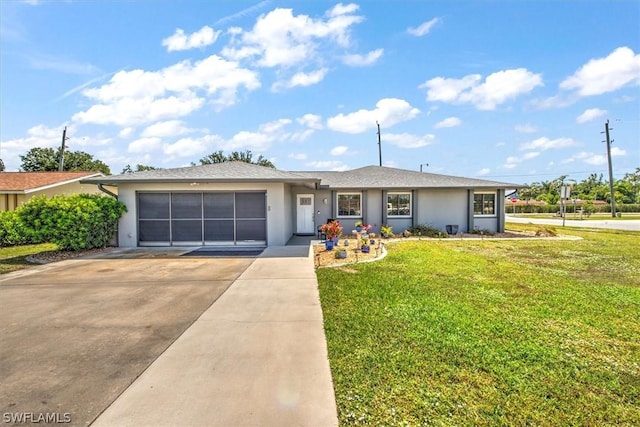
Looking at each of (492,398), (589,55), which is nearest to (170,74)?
(492,398)

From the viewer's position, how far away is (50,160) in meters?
37.8

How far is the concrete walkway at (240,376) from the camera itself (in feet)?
8.31

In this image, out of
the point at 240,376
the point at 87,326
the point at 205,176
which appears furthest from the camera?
the point at 205,176

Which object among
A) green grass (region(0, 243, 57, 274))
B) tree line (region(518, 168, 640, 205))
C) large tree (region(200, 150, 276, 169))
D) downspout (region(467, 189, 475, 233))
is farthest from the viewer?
tree line (region(518, 168, 640, 205))

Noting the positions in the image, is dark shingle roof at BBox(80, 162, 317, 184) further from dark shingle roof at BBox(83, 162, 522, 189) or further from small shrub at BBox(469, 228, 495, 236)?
small shrub at BBox(469, 228, 495, 236)

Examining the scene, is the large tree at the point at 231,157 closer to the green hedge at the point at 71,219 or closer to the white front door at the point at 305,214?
the white front door at the point at 305,214

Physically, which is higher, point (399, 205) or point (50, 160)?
point (50, 160)

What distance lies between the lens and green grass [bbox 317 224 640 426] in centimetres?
261

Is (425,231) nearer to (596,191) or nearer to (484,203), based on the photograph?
(484,203)

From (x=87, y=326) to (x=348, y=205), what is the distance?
41.1 feet

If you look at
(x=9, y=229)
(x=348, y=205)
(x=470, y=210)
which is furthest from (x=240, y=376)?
(x=470, y=210)

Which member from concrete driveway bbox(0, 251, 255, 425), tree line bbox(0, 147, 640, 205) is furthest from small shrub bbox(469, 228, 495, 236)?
concrete driveway bbox(0, 251, 255, 425)

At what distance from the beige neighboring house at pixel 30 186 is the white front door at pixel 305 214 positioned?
10.6 metres

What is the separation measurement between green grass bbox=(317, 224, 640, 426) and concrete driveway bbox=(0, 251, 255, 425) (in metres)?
2.14
